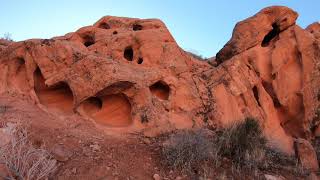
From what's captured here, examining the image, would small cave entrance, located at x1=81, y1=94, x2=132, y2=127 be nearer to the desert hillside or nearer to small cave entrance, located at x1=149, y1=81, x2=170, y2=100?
the desert hillside

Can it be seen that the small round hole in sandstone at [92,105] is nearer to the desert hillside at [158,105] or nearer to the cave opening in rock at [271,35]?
the desert hillside at [158,105]

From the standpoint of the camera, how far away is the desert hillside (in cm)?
587

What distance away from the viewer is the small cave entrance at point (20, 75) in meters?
7.54

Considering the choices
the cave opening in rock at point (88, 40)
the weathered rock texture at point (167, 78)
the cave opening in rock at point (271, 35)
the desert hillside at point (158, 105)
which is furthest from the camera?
the cave opening in rock at point (271, 35)

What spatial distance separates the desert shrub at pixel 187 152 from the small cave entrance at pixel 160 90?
57.4 inches

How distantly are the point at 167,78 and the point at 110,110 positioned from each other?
132 cm

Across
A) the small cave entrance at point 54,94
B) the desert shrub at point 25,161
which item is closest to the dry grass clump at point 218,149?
the desert shrub at point 25,161

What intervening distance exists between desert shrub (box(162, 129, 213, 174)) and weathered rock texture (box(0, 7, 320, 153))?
2.45ft

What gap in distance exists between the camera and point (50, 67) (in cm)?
727

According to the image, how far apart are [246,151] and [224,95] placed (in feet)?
5.54

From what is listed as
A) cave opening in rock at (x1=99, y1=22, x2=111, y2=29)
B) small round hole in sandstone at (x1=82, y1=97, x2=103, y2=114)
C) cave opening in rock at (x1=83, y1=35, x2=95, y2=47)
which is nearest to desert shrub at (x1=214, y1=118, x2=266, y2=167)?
small round hole in sandstone at (x1=82, y1=97, x2=103, y2=114)

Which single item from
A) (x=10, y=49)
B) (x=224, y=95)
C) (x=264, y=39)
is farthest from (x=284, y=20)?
(x=10, y=49)

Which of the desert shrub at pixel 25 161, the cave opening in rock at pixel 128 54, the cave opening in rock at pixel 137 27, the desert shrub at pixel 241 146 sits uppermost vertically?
the cave opening in rock at pixel 137 27

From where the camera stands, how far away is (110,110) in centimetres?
731
